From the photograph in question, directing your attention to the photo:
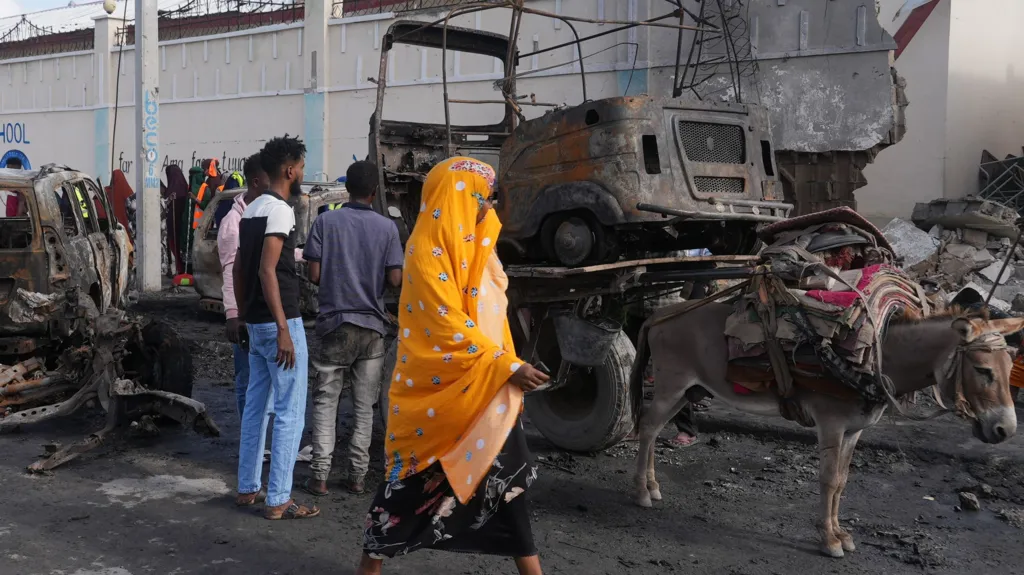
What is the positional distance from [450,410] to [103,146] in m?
22.6

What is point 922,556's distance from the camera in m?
4.43

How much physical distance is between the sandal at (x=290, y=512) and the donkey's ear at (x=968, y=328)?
132 inches

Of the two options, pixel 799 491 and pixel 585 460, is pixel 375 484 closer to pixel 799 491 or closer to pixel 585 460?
pixel 585 460

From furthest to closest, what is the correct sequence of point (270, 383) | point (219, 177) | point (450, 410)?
point (219, 177), point (270, 383), point (450, 410)

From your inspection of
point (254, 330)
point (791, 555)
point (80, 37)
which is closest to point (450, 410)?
point (254, 330)

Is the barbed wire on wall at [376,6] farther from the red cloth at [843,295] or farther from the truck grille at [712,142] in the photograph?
the red cloth at [843,295]

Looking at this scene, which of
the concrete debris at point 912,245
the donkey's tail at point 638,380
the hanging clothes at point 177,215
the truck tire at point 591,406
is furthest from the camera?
the hanging clothes at point 177,215

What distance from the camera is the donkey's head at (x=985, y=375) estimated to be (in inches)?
162

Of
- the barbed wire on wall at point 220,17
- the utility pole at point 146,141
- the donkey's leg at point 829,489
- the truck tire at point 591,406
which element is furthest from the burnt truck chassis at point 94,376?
the barbed wire on wall at point 220,17

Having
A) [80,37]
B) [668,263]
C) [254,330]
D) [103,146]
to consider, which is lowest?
[254,330]

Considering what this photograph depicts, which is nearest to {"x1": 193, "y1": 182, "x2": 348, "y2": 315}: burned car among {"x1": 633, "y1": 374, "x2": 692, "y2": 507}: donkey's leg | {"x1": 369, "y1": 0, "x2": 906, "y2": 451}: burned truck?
{"x1": 369, "y1": 0, "x2": 906, "y2": 451}: burned truck

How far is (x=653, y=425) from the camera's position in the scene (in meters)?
5.32

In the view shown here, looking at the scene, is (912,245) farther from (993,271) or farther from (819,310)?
(819,310)

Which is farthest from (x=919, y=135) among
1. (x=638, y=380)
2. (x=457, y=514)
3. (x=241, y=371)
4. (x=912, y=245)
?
(x=457, y=514)
